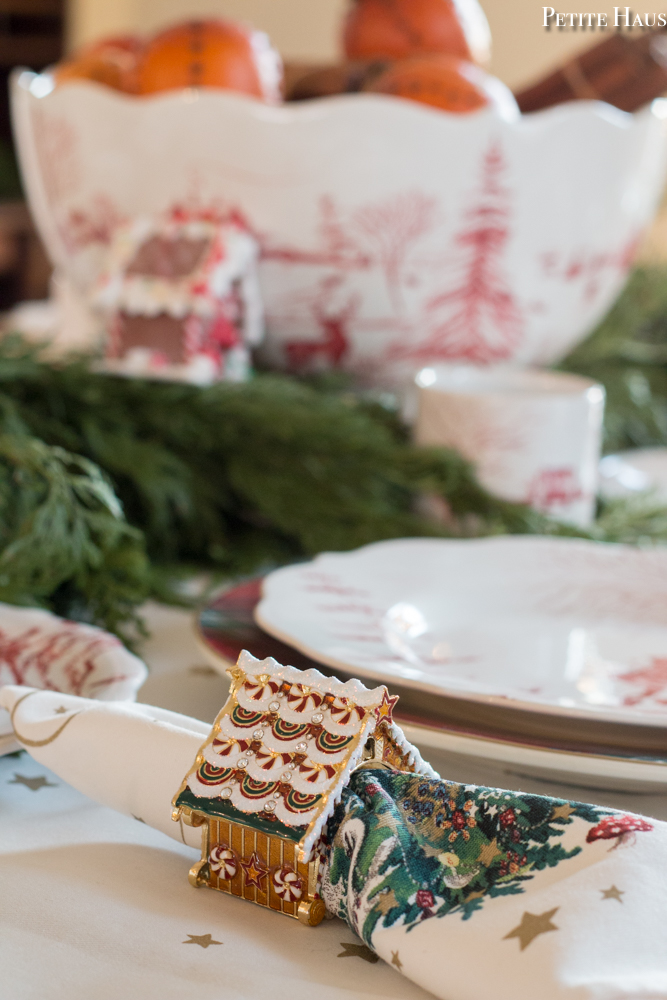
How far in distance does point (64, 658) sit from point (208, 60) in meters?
0.42

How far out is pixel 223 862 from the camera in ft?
0.76

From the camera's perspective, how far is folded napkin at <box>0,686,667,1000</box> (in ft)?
0.58

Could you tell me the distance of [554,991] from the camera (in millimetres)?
171

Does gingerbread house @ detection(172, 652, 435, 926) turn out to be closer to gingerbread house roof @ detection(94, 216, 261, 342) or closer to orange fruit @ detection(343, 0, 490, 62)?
gingerbread house roof @ detection(94, 216, 261, 342)

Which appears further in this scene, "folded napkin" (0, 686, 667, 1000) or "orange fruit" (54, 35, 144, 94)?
"orange fruit" (54, 35, 144, 94)

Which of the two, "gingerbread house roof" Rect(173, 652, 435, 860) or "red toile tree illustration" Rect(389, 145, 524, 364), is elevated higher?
"gingerbread house roof" Rect(173, 652, 435, 860)

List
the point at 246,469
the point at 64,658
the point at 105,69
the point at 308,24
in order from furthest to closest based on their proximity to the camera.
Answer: the point at 308,24, the point at 105,69, the point at 246,469, the point at 64,658

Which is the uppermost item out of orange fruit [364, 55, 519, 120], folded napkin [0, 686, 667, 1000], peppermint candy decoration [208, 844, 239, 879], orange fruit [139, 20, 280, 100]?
orange fruit [139, 20, 280, 100]

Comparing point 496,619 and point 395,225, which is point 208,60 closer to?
point 395,225

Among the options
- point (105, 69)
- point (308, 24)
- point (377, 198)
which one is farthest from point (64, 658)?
point (308, 24)

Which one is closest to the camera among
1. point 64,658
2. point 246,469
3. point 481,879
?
point 481,879

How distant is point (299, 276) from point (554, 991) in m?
0.49

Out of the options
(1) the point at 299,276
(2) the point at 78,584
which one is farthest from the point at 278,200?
(2) the point at 78,584

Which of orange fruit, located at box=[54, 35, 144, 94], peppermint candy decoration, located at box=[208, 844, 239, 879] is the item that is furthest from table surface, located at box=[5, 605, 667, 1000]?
orange fruit, located at box=[54, 35, 144, 94]
